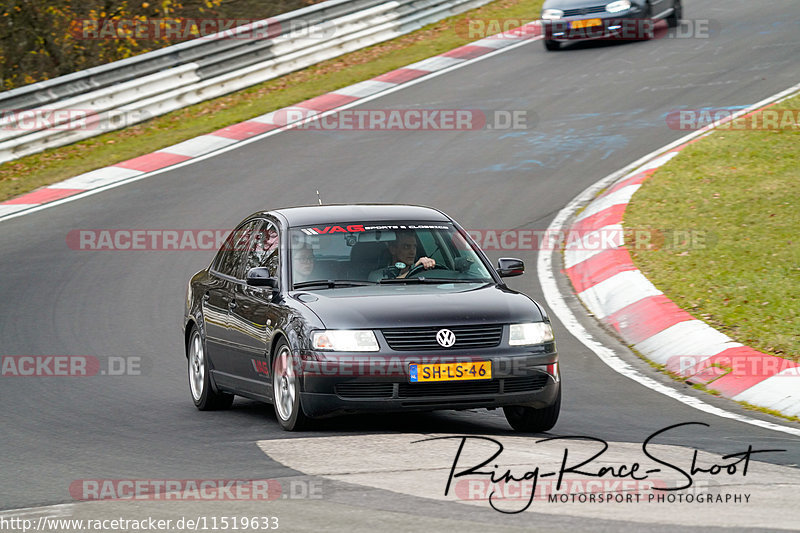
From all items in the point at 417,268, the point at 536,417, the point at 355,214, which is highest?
the point at 355,214

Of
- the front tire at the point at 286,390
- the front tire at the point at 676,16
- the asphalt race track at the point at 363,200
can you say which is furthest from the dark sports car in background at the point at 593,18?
the front tire at the point at 286,390

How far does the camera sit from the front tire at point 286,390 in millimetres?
7809

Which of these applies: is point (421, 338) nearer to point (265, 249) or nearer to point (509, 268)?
point (509, 268)

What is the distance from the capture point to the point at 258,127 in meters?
20.4

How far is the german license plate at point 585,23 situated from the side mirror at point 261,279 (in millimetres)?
15694

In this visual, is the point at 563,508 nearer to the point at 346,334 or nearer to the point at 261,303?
the point at 346,334

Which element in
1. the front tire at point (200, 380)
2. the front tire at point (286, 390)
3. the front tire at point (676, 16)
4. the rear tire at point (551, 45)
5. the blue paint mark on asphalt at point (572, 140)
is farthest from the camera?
the front tire at point (676, 16)

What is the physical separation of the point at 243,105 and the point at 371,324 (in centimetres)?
1477

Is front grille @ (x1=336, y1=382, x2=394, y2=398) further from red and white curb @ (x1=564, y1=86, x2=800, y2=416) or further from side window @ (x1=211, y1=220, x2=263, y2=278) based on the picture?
red and white curb @ (x1=564, y1=86, x2=800, y2=416)

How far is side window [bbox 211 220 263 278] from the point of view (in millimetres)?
9656

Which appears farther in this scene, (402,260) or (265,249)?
(265,249)

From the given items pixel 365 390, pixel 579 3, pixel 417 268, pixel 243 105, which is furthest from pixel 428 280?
pixel 579 3

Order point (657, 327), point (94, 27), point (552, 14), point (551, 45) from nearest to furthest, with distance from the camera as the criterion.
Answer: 1. point (657, 327)
2. point (552, 14)
3. point (551, 45)
4. point (94, 27)

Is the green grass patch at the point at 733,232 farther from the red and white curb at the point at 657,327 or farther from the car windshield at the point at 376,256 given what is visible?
the car windshield at the point at 376,256
